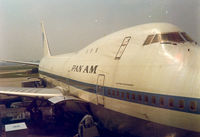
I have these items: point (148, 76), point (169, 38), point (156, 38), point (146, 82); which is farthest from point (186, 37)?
point (146, 82)

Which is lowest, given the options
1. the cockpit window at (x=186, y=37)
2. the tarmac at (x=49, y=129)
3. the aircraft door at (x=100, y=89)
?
the tarmac at (x=49, y=129)

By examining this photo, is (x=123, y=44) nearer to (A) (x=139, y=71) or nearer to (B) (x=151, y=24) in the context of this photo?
(B) (x=151, y=24)

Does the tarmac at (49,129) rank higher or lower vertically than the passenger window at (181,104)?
lower

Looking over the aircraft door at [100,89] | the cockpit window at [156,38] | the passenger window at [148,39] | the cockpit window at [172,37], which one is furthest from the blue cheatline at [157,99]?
the cockpit window at [172,37]

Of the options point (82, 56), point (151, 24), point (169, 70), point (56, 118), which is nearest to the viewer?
point (169, 70)

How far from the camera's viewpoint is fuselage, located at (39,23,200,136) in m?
6.21

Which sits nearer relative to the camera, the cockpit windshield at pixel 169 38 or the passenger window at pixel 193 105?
the passenger window at pixel 193 105

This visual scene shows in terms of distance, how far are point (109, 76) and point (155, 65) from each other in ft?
7.99

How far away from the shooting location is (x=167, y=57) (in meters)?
7.14

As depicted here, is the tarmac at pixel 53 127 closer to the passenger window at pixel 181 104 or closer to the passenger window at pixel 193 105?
the passenger window at pixel 181 104

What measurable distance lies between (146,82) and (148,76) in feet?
0.74

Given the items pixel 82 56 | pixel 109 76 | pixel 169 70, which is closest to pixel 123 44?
pixel 109 76

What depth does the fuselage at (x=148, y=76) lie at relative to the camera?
621 cm

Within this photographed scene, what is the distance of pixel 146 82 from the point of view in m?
7.14
